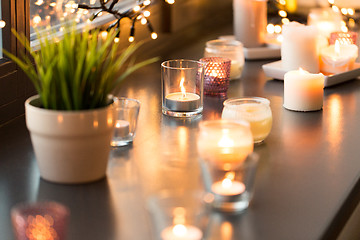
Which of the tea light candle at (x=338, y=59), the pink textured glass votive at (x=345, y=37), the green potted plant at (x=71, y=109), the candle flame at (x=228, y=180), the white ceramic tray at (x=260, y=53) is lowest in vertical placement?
the white ceramic tray at (x=260, y=53)

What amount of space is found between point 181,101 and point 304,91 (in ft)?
1.08

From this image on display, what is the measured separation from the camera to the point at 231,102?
5.03 feet

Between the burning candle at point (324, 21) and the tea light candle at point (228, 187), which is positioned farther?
the burning candle at point (324, 21)

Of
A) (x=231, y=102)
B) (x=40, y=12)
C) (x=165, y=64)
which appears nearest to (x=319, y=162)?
(x=231, y=102)

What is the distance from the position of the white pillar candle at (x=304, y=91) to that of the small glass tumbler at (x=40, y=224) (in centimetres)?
94

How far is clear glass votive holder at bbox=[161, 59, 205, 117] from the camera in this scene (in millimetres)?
1629

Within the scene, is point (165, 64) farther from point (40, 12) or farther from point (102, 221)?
point (102, 221)

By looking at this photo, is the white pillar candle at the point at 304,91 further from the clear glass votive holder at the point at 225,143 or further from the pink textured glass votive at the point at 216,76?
the clear glass votive holder at the point at 225,143

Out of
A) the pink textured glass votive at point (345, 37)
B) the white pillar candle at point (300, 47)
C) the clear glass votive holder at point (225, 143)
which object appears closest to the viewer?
the clear glass votive holder at point (225, 143)

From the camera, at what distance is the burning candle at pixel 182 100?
5.33 ft

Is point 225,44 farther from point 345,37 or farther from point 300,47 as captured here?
point 345,37

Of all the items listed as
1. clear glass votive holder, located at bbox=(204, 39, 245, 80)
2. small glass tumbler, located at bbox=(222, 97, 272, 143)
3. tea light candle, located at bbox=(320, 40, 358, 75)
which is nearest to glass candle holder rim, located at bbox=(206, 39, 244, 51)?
clear glass votive holder, located at bbox=(204, 39, 245, 80)

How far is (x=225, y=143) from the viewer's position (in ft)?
3.99

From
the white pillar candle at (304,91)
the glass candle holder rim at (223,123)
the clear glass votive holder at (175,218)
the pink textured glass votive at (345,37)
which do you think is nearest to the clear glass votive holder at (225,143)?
the glass candle holder rim at (223,123)
